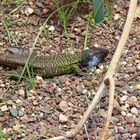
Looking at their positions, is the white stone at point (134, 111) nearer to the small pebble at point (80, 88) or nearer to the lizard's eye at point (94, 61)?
the small pebble at point (80, 88)

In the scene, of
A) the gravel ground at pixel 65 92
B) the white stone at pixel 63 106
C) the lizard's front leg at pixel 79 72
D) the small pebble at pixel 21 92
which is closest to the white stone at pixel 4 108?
the gravel ground at pixel 65 92

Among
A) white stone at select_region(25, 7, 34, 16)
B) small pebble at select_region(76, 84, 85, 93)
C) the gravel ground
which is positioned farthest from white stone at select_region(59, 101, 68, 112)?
white stone at select_region(25, 7, 34, 16)

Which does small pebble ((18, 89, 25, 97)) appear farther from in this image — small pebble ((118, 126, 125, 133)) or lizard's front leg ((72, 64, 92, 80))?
small pebble ((118, 126, 125, 133))

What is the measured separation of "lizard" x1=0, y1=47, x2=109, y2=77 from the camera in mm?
4805

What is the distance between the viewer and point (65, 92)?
457 cm

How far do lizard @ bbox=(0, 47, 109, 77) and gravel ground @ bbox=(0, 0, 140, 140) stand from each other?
0.06 meters

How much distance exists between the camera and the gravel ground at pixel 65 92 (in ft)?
13.8

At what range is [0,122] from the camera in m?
4.26

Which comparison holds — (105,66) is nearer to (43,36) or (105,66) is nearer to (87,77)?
(87,77)

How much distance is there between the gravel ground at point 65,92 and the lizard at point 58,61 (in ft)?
0.21

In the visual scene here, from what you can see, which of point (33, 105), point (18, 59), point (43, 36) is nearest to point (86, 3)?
point (43, 36)

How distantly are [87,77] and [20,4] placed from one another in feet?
3.68

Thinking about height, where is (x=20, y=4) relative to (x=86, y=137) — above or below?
above

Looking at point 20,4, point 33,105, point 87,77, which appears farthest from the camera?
point 20,4
